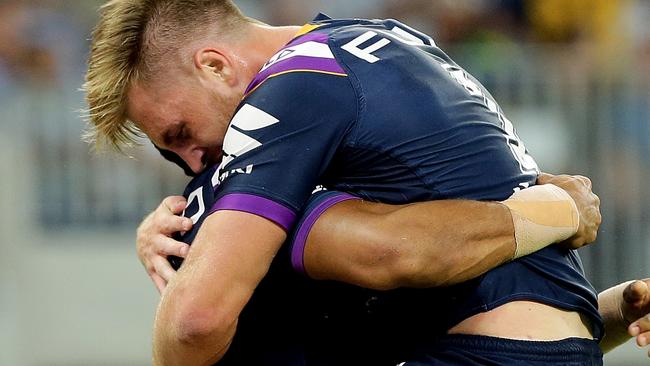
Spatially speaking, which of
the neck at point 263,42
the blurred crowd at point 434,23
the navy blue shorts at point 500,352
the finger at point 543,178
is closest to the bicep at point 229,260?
the navy blue shorts at point 500,352

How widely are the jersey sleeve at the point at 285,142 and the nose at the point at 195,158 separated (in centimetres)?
51

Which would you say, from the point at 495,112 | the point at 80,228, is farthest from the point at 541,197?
the point at 80,228

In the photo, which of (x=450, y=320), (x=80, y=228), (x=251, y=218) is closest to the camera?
(x=251, y=218)

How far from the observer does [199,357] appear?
317 cm

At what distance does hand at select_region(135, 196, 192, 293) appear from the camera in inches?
140

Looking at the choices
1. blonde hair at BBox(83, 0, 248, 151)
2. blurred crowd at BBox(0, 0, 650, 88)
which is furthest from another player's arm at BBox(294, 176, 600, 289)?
blurred crowd at BBox(0, 0, 650, 88)

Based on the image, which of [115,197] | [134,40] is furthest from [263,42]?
[115,197]

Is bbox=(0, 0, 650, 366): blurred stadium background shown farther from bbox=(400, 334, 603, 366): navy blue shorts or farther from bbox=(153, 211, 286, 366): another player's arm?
bbox=(153, 211, 286, 366): another player's arm

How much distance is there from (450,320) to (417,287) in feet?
0.57

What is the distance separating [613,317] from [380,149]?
1018mm

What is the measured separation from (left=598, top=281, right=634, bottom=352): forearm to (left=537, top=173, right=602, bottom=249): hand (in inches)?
11.8

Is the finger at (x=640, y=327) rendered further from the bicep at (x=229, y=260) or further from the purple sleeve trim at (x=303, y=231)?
the bicep at (x=229, y=260)

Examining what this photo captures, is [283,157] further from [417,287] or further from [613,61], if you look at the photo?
[613,61]

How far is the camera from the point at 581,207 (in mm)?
3527
